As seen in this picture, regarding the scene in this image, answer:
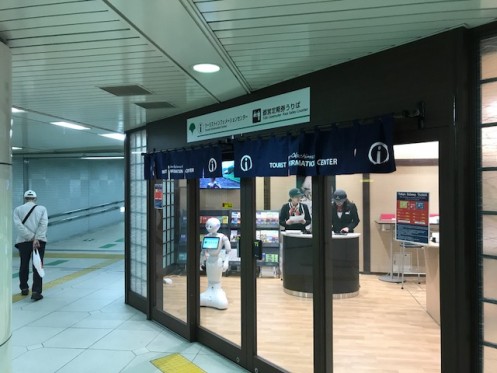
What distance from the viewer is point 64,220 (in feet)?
42.6

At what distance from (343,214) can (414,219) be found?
362cm

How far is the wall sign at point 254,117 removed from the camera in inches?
134

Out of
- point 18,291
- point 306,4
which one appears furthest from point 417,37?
point 18,291

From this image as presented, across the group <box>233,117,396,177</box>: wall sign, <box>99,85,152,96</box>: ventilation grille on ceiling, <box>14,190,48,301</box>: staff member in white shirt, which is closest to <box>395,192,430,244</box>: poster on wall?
<box>233,117,396,177</box>: wall sign

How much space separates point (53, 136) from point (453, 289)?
294 inches

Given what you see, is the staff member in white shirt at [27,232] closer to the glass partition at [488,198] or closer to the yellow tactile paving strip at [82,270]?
the yellow tactile paving strip at [82,270]

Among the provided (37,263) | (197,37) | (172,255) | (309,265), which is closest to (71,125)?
(37,263)

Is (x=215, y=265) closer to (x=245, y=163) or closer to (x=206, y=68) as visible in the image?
(x=245, y=163)

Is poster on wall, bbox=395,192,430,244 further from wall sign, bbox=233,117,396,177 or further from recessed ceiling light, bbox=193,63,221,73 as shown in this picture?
recessed ceiling light, bbox=193,63,221,73

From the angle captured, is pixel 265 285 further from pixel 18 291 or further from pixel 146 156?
pixel 18 291

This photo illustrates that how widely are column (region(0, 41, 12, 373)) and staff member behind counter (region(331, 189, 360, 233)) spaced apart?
199 inches

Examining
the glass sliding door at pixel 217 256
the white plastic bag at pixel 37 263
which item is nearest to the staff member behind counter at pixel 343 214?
the glass sliding door at pixel 217 256

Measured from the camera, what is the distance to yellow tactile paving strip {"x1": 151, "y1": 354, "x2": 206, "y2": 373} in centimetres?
399

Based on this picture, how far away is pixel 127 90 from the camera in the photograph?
3.89m
